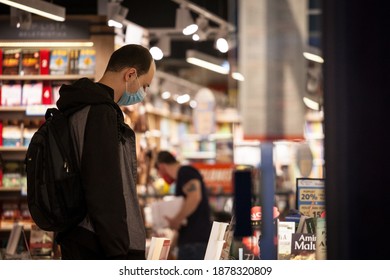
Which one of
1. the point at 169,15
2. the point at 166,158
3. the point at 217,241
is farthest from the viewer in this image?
the point at 169,15

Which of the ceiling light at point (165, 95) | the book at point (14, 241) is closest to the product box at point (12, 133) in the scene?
the book at point (14, 241)

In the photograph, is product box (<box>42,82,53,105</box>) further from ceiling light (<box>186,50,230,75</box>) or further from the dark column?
the dark column

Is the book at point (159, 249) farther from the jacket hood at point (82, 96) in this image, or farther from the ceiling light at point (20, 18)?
the ceiling light at point (20, 18)

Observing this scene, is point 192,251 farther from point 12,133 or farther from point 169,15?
point 169,15

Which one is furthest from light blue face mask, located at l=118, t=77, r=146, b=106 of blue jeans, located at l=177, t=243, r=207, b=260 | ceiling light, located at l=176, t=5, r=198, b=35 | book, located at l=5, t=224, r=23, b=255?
ceiling light, located at l=176, t=5, r=198, b=35

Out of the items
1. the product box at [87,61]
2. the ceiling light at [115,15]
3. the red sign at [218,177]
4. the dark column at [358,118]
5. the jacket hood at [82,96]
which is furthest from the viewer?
the red sign at [218,177]

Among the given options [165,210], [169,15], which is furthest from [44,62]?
[169,15]

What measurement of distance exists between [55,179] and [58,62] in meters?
4.39

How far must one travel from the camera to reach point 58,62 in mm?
7414

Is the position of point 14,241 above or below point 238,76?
below

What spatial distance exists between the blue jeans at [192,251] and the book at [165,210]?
1.69 feet

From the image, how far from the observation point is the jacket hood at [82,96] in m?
3.21

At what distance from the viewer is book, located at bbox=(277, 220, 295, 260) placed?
Result: 154 inches
